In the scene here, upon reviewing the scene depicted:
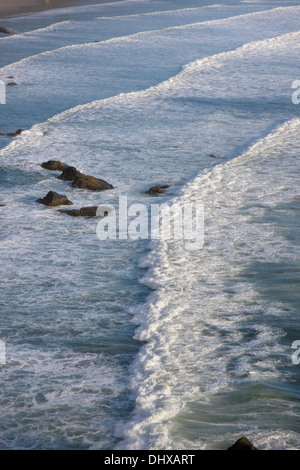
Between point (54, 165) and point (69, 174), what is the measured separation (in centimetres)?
100

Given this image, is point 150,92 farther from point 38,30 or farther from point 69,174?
point 38,30

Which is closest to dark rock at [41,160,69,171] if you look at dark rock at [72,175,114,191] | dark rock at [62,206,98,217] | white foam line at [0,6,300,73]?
dark rock at [72,175,114,191]

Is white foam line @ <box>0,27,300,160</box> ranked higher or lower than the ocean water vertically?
higher

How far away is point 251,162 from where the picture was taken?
16.4 meters

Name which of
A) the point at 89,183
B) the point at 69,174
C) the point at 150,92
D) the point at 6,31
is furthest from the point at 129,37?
the point at 89,183

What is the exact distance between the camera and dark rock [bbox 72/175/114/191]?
1457cm

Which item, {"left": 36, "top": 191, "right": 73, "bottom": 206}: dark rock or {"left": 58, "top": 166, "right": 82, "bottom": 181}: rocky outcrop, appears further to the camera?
{"left": 58, "top": 166, "right": 82, "bottom": 181}: rocky outcrop

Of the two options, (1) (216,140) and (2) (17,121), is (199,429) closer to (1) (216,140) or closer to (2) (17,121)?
(1) (216,140)

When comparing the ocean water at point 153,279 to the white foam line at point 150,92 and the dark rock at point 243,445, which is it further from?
the dark rock at point 243,445

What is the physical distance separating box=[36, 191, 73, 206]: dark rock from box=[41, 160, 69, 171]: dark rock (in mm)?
2335

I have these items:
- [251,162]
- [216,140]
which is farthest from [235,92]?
[251,162]

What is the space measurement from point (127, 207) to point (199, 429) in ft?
23.7

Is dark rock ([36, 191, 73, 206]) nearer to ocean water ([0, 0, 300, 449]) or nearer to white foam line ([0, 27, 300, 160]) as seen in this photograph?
ocean water ([0, 0, 300, 449])

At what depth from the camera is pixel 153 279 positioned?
33.8ft
